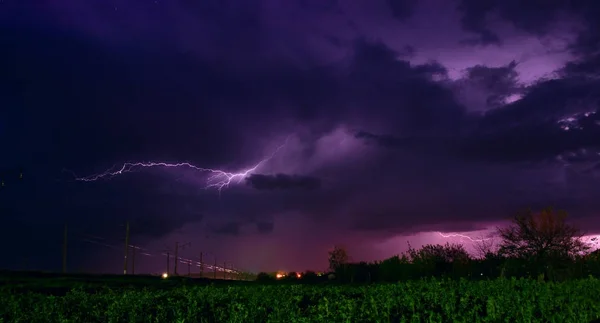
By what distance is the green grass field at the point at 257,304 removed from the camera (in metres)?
7.06

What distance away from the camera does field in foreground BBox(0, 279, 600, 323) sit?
703 cm

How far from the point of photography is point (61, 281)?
1142 centimetres

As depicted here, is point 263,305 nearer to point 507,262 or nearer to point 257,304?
point 257,304

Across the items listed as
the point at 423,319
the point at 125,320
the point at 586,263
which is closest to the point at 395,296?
the point at 423,319

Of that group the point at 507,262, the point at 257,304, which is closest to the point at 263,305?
the point at 257,304

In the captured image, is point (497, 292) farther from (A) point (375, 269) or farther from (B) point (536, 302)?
(A) point (375, 269)

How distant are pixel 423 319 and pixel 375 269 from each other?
75.1 feet

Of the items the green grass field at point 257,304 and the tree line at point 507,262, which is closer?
the green grass field at point 257,304

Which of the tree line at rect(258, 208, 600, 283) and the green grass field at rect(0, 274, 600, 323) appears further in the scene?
the tree line at rect(258, 208, 600, 283)

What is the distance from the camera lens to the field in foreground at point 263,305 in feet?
23.1

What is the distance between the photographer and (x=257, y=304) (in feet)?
25.4

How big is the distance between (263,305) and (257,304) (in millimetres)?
100

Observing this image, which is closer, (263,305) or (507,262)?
(263,305)

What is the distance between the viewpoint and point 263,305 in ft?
25.6
